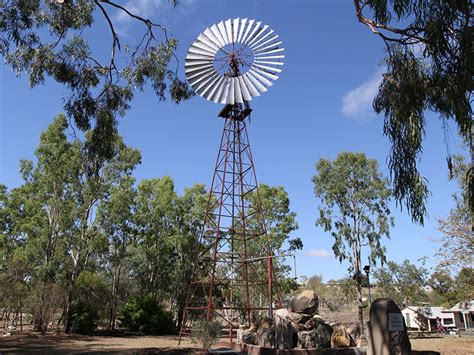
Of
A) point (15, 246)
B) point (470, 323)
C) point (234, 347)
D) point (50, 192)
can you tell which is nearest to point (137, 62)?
point (234, 347)

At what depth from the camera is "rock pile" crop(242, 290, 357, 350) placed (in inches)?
493

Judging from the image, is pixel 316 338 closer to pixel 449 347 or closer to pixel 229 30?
pixel 449 347

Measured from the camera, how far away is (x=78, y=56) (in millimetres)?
10766

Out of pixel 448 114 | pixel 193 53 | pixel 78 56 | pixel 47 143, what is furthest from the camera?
pixel 47 143

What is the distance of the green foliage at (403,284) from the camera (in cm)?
3800

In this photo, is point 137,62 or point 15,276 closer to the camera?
point 137,62

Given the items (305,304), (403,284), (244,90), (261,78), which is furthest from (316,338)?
(403,284)

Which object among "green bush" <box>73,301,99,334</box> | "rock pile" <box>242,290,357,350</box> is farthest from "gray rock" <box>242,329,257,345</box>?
"green bush" <box>73,301,99,334</box>

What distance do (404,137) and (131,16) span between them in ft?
21.7

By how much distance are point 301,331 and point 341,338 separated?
1259mm

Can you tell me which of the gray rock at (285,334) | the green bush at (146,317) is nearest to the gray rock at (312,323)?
the gray rock at (285,334)

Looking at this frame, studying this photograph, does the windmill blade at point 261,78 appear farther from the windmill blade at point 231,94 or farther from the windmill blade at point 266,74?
the windmill blade at point 231,94

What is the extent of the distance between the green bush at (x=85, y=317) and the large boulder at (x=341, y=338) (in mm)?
16482

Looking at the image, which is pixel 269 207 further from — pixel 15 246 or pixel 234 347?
pixel 15 246
